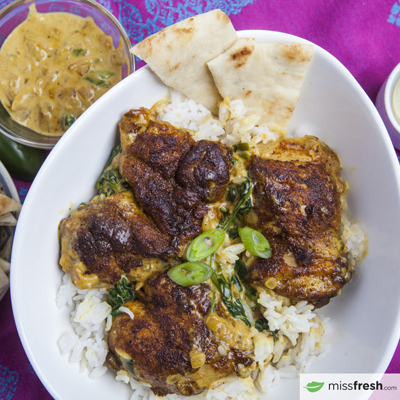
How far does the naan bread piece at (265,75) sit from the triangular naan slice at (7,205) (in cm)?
202

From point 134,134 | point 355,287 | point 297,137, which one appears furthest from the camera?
point 297,137

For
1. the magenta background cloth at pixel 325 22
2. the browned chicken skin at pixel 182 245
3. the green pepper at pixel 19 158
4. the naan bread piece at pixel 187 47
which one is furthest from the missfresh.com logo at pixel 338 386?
the green pepper at pixel 19 158

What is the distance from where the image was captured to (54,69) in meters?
3.50

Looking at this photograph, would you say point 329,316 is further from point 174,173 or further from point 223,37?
point 223,37

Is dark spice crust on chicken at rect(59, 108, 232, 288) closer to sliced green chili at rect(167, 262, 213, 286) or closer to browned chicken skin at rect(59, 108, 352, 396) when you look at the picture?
browned chicken skin at rect(59, 108, 352, 396)

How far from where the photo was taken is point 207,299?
2709mm

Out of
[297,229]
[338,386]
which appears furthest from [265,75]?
[338,386]

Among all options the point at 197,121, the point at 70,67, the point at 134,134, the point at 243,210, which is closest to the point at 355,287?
the point at 243,210

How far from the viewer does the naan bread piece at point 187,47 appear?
113 inches

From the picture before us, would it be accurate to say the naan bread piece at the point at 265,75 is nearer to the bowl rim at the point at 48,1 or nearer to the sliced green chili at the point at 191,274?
the bowl rim at the point at 48,1

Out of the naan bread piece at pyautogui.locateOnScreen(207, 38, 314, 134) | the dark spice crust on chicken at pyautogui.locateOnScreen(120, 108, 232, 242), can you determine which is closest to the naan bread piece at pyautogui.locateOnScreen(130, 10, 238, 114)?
the naan bread piece at pyautogui.locateOnScreen(207, 38, 314, 134)

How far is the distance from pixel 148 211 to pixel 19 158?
1.82 meters

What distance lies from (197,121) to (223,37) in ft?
2.18

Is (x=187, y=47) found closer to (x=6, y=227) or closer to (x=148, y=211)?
(x=148, y=211)
